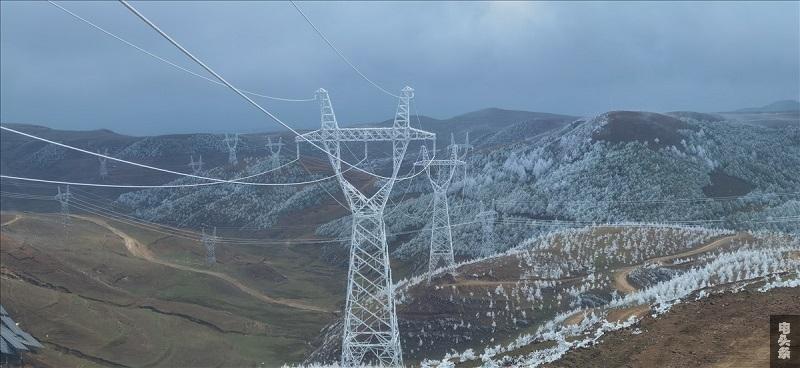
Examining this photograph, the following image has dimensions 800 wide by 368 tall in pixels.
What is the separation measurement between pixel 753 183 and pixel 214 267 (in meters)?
81.5

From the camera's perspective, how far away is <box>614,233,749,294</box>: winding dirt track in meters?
56.8

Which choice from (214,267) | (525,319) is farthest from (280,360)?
(214,267)

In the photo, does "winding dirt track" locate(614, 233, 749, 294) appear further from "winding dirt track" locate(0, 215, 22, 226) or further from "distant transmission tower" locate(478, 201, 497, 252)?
"winding dirt track" locate(0, 215, 22, 226)

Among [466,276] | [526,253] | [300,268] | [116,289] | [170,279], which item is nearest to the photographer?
[466,276]

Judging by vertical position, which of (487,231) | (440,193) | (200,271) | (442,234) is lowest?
(200,271)

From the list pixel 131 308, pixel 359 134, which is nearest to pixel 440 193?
pixel 359 134

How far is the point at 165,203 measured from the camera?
6870 inches

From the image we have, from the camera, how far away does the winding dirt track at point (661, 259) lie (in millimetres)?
56784

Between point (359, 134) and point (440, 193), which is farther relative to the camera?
point (440, 193)

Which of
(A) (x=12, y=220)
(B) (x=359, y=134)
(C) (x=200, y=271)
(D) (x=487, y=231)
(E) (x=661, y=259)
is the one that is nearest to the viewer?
(B) (x=359, y=134)

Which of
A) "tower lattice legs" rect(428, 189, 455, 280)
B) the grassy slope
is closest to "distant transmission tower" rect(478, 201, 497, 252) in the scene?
"tower lattice legs" rect(428, 189, 455, 280)

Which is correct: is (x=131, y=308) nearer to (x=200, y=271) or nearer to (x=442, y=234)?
(x=200, y=271)

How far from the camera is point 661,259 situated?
204 ft

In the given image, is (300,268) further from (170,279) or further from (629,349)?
(629,349)
